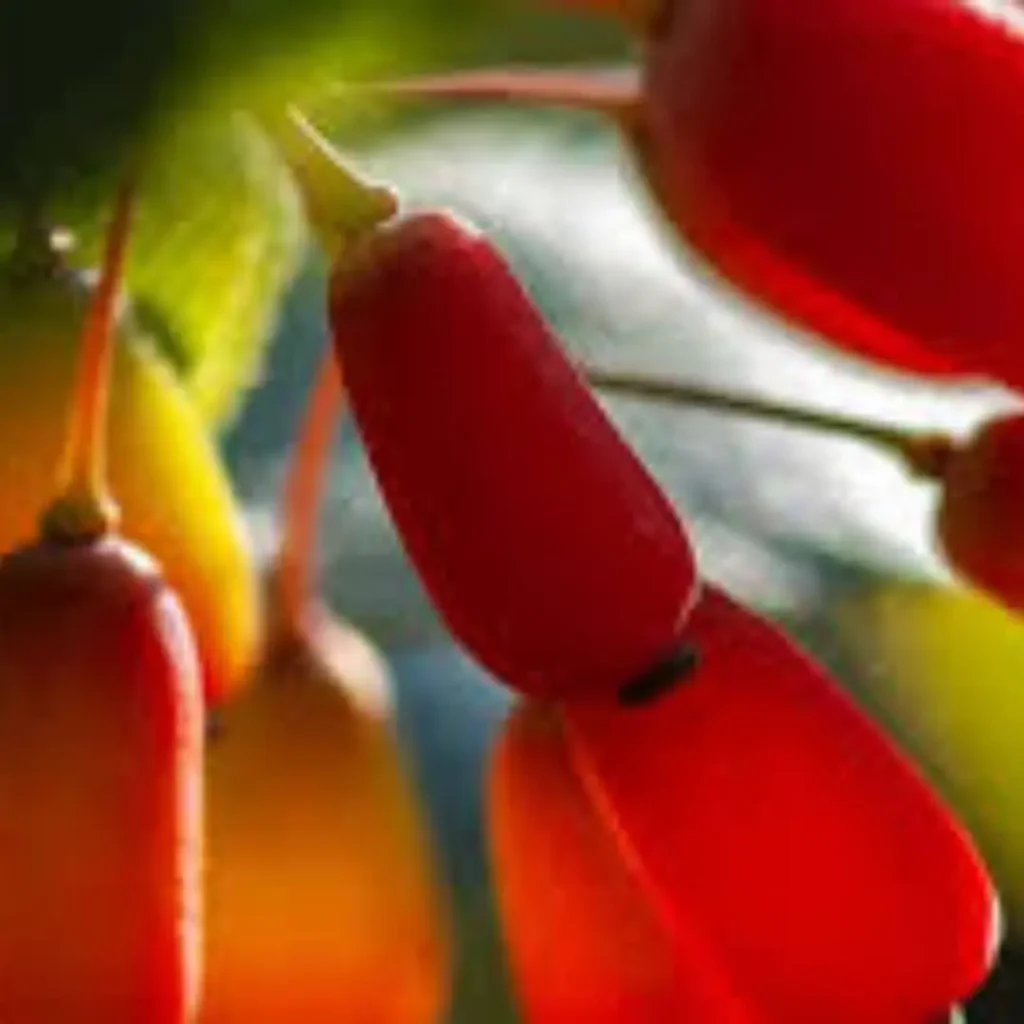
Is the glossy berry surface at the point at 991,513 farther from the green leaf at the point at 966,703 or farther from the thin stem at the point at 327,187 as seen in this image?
the green leaf at the point at 966,703

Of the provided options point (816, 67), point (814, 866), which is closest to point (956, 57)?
point (816, 67)

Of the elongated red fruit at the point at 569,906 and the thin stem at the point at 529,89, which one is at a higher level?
the thin stem at the point at 529,89

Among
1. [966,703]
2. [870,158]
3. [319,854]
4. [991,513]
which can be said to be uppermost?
[870,158]

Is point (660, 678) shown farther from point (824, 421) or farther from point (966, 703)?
point (966, 703)

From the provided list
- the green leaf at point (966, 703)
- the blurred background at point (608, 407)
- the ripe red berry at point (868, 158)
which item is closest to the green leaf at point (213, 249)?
the blurred background at point (608, 407)

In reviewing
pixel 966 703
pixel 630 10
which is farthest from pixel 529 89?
pixel 966 703

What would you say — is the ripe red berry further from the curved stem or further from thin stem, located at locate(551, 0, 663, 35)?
the curved stem
